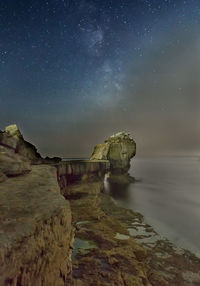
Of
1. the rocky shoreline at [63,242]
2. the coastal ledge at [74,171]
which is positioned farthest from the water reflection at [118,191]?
the rocky shoreline at [63,242]

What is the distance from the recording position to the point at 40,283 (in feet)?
9.41

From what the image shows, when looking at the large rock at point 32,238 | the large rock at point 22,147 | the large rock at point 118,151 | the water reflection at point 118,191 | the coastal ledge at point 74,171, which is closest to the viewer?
the large rock at point 32,238

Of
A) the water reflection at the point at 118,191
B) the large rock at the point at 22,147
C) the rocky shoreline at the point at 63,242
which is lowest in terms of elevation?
the water reflection at the point at 118,191

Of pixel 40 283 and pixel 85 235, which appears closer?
pixel 40 283

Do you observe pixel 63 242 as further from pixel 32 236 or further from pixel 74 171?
pixel 74 171

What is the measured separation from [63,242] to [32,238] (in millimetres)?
1284

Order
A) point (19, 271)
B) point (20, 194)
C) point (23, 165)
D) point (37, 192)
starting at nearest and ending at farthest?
point (19, 271) → point (20, 194) → point (37, 192) → point (23, 165)

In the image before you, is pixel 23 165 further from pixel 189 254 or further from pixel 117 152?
pixel 117 152

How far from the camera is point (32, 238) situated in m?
2.74

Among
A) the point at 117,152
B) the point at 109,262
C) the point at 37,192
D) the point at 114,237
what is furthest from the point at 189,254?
the point at 117,152

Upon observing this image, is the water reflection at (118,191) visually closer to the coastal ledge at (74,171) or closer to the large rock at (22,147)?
the coastal ledge at (74,171)

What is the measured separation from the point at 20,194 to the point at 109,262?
5.46 m

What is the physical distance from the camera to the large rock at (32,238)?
7.63ft

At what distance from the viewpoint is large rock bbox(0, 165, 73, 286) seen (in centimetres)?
233
